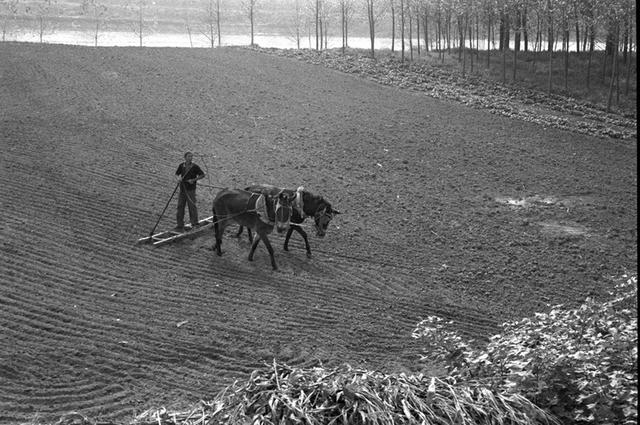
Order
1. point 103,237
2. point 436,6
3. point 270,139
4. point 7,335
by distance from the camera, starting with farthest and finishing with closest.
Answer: point 436,6, point 270,139, point 103,237, point 7,335

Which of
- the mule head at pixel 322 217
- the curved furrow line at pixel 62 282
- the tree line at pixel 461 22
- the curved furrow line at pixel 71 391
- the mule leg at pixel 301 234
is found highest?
the tree line at pixel 461 22

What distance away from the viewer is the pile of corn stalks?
6.07m

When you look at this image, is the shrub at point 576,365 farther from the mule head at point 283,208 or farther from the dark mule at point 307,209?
the dark mule at point 307,209

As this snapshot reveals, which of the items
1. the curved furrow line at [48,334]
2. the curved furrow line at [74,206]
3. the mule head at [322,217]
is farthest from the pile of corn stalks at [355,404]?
the curved furrow line at [74,206]

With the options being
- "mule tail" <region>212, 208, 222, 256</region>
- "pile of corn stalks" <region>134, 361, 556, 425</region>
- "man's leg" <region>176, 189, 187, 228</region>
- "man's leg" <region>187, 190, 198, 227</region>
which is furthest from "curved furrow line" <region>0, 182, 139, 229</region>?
"pile of corn stalks" <region>134, 361, 556, 425</region>

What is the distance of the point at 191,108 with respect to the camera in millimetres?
30031

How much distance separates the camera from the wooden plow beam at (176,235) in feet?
56.8

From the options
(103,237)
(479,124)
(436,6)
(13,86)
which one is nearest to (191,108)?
(13,86)

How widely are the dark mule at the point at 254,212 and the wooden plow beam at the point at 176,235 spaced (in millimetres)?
887

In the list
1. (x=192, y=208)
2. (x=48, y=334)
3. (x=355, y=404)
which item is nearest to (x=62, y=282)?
(x=48, y=334)

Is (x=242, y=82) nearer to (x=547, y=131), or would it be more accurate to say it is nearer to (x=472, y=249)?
(x=547, y=131)

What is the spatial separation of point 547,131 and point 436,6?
18.8m

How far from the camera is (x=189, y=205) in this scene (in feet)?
58.8

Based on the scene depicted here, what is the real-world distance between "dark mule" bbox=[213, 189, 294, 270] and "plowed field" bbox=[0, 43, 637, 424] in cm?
57
